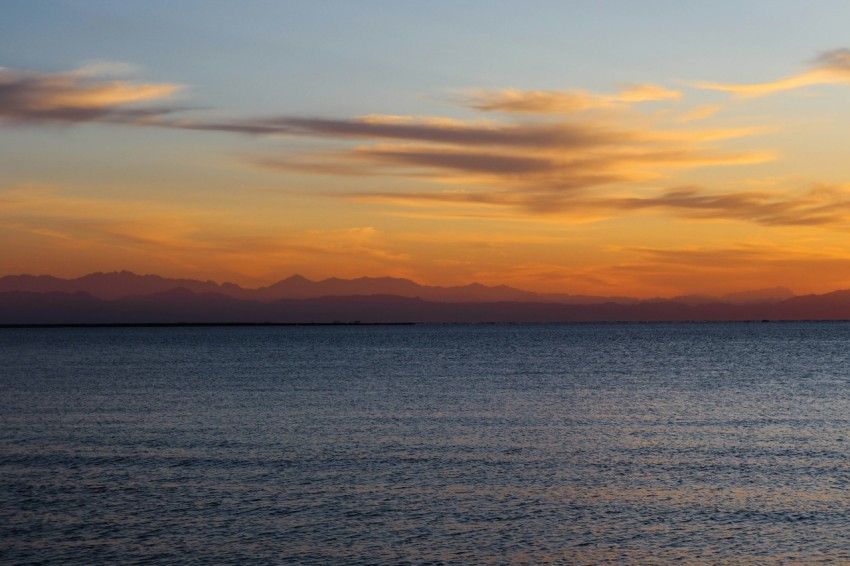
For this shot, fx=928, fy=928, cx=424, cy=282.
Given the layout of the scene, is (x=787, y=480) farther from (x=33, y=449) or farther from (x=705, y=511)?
(x=33, y=449)

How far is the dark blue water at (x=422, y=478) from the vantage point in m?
29.5

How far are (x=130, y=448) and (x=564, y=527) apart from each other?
84.2 feet

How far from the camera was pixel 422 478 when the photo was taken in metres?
39.5

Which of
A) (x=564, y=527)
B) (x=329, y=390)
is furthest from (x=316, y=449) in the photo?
(x=329, y=390)

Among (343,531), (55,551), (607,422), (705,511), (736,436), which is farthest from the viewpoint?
(607,422)

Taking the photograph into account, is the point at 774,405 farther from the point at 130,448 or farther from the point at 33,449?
the point at 33,449

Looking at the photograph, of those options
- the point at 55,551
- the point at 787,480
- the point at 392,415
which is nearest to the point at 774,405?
the point at 392,415

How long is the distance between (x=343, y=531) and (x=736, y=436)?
3005 cm

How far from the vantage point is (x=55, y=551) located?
28.5m

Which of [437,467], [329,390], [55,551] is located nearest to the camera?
[55,551]

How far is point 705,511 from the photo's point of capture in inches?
1325

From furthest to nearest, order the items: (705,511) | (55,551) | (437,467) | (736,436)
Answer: (736,436)
(437,467)
(705,511)
(55,551)

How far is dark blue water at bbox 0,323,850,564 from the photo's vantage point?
2948 centimetres

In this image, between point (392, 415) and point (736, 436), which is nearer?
point (736, 436)
